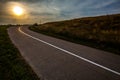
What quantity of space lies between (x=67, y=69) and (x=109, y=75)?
68.5 inches

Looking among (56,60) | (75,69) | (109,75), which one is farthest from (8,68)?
(109,75)

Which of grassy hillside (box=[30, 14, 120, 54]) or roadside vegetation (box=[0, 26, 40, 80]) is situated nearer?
roadside vegetation (box=[0, 26, 40, 80])

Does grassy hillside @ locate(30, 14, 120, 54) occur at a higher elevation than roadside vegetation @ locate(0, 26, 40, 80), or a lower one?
lower

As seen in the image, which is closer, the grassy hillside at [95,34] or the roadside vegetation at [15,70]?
the roadside vegetation at [15,70]

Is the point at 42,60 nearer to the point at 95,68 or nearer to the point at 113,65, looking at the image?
the point at 95,68

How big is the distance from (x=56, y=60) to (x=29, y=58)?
1.60 metres

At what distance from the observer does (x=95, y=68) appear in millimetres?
7230

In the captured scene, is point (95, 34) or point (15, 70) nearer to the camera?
point (15, 70)

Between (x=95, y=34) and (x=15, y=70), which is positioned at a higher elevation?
(x=15, y=70)

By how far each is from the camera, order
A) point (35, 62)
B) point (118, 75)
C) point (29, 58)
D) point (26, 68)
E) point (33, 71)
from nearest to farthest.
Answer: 1. point (118, 75)
2. point (33, 71)
3. point (26, 68)
4. point (35, 62)
5. point (29, 58)

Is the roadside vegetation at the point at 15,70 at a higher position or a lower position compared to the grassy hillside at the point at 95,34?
higher

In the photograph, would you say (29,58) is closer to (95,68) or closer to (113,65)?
(95,68)

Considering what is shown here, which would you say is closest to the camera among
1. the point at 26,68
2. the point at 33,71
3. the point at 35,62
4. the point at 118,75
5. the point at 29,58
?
the point at 118,75

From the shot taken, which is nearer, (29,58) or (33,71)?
(33,71)
